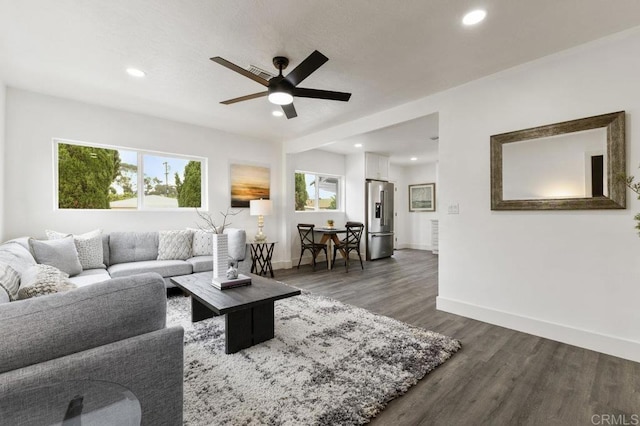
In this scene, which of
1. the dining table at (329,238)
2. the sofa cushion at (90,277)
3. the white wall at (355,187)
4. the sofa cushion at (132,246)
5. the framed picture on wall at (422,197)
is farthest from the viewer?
the framed picture on wall at (422,197)

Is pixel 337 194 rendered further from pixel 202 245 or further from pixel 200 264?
pixel 200 264

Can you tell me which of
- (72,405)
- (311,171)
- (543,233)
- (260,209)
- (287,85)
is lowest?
(72,405)

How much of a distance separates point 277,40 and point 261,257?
12.2 ft

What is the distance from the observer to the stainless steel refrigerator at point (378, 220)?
6609 mm

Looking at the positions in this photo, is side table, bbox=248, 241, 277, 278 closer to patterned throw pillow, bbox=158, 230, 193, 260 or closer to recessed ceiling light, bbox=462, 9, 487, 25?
patterned throw pillow, bbox=158, 230, 193, 260

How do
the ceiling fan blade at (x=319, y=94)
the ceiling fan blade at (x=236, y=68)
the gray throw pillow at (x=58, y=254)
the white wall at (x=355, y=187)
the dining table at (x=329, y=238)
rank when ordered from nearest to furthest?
the ceiling fan blade at (x=236, y=68) → the ceiling fan blade at (x=319, y=94) → the gray throw pillow at (x=58, y=254) → the dining table at (x=329, y=238) → the white wall at (x=355, y=187)

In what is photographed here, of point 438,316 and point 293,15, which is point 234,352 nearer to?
point 438,316

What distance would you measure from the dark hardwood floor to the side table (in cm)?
257

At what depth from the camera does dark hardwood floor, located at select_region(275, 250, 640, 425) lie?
5.12 ft

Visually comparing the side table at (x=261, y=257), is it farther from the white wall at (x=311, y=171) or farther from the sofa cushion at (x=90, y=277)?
the sofa cushion at (x=90, y=277)

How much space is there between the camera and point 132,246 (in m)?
3.78

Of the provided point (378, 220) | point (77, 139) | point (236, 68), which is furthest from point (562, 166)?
point (77, 139)

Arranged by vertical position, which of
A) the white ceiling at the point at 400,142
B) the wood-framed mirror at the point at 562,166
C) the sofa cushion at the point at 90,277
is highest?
the white ceiling at the point at 400,142

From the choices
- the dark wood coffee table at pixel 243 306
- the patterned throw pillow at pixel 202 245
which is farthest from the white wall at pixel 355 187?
the dark wood coffee table at pixel 243 306
